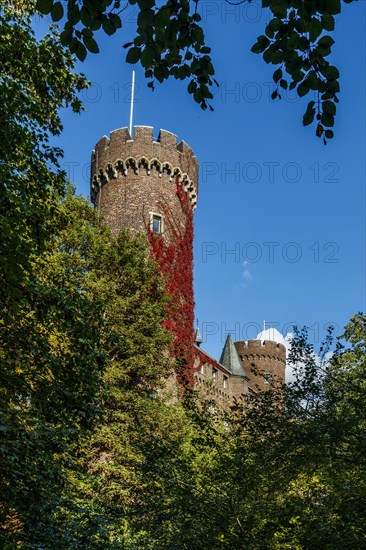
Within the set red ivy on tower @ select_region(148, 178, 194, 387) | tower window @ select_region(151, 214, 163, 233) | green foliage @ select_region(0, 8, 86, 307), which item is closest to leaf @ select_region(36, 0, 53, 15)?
green foliage @ select_region(0, 8, 86, 307)

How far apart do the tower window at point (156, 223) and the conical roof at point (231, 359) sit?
18.2 m

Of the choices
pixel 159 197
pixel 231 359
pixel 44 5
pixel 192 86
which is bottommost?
pixel 44 5

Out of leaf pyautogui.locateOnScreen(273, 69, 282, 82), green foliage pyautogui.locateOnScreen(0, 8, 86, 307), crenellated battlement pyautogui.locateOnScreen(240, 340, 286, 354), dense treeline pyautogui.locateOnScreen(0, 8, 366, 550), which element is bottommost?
dense treeline pyautogui.locateOnScreen(0, 8, 366, 550)

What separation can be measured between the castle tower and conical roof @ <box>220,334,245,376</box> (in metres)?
16.2

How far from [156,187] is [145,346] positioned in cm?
1067

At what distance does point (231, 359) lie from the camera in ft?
147

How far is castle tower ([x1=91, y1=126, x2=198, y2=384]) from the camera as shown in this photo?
2738 cm

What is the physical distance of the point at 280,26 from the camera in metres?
4.46

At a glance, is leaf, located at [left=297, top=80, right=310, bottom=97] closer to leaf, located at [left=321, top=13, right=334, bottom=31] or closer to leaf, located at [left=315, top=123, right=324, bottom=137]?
leaf, located at [left=315, top=123, right=324, bottom=137]

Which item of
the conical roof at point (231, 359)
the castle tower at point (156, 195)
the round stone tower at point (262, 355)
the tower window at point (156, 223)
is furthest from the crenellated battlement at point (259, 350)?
the tower window at point (156, 223)

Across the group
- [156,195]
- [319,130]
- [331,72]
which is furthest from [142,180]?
[331,72]

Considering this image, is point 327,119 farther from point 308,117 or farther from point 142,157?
point 142,157

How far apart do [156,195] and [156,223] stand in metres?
1.57

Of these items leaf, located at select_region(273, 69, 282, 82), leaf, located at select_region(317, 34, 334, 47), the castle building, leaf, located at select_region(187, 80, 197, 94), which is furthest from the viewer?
the castle building
